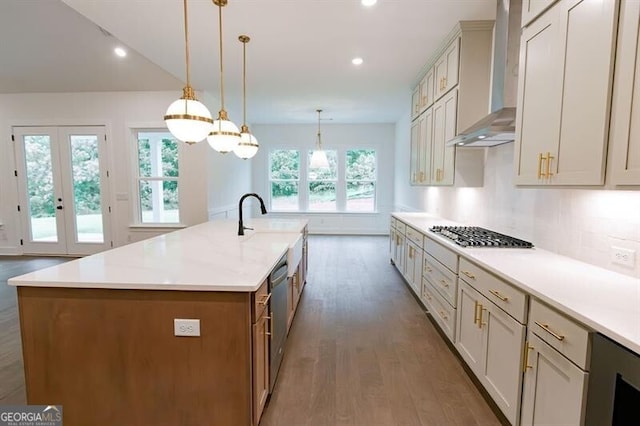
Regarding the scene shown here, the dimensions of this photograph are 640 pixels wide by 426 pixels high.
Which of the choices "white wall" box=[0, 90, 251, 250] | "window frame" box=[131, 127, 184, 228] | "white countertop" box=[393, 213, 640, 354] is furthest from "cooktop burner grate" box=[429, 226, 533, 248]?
"window frame" box=[131, 127, 184, 228]

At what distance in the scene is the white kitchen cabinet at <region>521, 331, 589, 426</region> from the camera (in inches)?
50.3

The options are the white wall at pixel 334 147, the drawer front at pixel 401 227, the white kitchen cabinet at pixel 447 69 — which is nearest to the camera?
the white kitchen cabinet at pixel 447 69

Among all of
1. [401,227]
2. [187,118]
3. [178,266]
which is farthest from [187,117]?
[401,227]

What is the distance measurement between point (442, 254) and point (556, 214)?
0.88 m

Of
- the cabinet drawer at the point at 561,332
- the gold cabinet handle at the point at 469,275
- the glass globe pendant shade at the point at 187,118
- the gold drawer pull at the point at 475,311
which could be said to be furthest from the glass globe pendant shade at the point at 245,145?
the cabinet drawer at the point at 561,332

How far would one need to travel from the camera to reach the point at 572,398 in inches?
51.0

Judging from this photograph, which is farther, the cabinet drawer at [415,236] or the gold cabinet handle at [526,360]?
the cabinet drawer at [415,236]

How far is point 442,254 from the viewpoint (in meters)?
2.79

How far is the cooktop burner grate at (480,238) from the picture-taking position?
2.44 metres

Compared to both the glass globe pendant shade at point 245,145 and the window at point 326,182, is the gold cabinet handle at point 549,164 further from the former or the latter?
the window at point 326,182

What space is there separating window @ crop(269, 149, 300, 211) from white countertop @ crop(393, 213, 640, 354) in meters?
6.51

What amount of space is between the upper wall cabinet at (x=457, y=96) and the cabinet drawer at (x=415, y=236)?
633 mm

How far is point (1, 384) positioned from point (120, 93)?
471cm

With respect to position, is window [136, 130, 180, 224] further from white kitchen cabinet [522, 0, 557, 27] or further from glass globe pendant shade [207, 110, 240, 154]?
white kitchen cabinet [522, 0, 557, 27]
